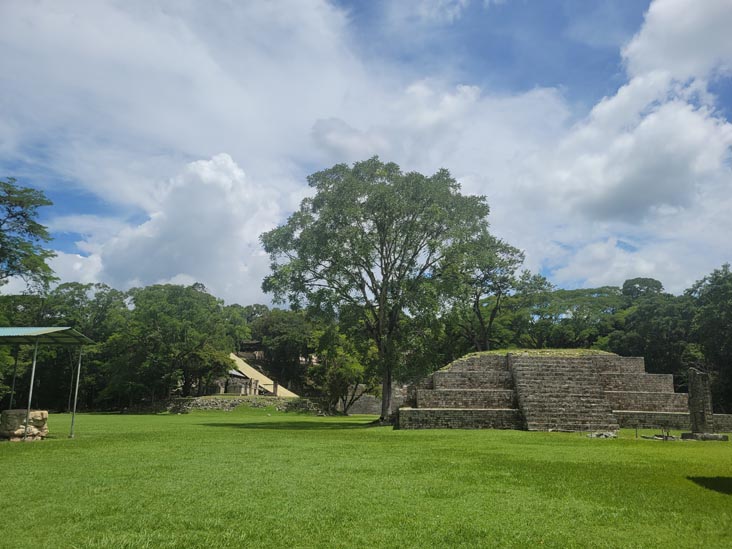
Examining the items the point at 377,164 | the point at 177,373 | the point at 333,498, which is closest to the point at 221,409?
the point at 177,373

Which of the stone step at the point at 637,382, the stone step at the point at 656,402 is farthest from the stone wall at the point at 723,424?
the stone step at the point at 637,382

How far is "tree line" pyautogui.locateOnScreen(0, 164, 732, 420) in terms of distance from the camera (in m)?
21.9

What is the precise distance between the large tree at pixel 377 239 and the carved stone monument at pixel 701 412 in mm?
9688

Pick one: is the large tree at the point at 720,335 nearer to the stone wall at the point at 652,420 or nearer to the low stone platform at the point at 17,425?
the stone wall at the point at 652,420

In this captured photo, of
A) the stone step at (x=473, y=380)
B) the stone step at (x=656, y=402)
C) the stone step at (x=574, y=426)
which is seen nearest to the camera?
the stone step at (x=574, y=426)

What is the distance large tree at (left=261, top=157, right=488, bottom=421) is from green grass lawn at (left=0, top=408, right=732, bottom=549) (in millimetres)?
12666

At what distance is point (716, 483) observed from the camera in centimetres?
650

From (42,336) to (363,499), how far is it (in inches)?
415

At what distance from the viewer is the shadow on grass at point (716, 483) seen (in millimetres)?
6094

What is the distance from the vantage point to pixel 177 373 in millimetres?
39594

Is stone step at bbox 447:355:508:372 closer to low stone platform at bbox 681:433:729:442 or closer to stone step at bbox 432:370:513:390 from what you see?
stone step at bbox 432:370:513:390

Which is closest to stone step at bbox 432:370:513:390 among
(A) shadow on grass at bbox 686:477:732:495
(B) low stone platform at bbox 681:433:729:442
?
(B) low stone platform at bbox 681:433:729:442

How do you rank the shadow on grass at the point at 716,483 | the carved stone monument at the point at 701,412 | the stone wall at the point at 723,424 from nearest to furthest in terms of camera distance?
the shadow on grass at the point at 716,483 < the carved stone monument at the point at 701,412 < the stone wall at the point at 723,424

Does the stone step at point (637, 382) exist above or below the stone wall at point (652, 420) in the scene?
above
